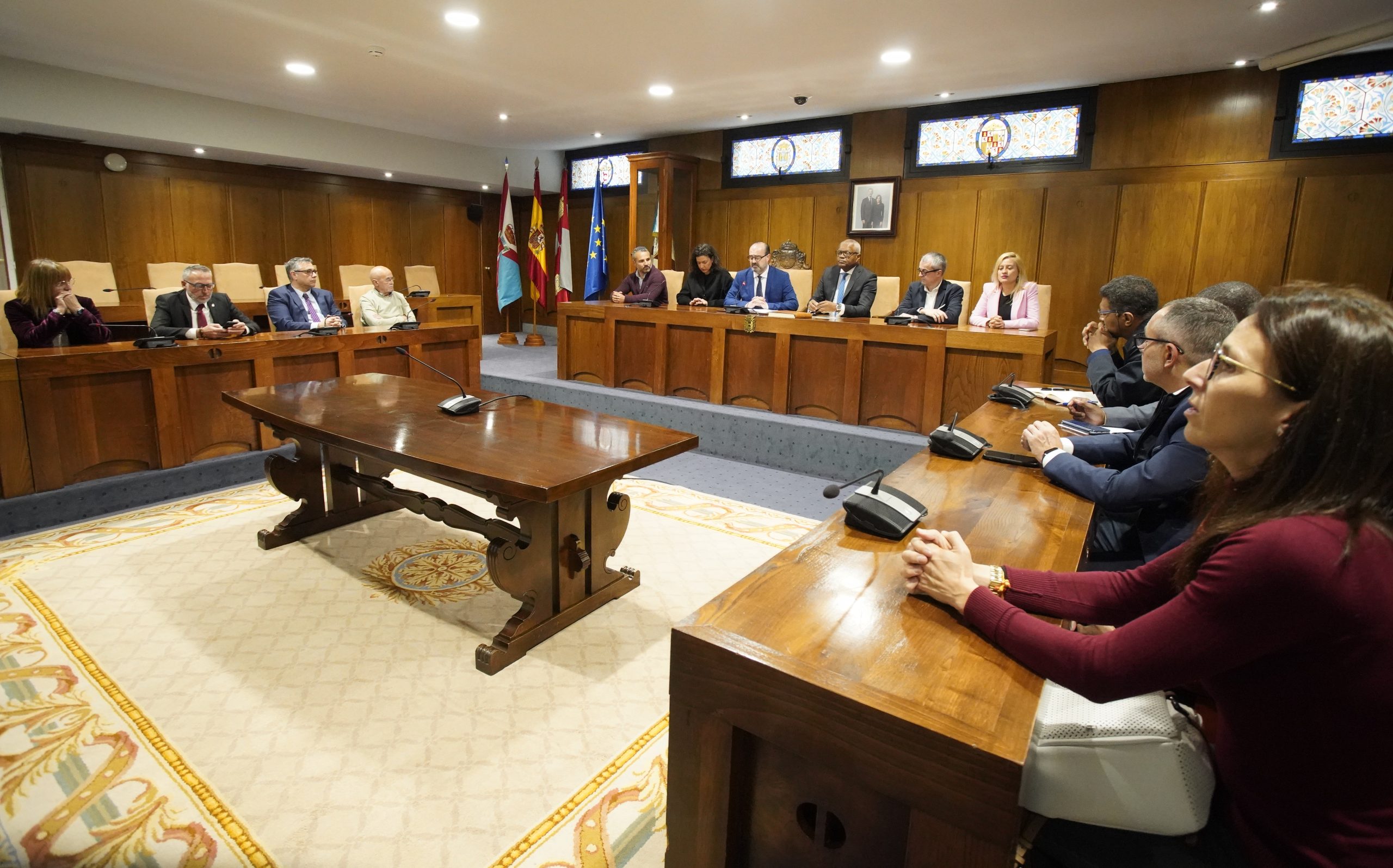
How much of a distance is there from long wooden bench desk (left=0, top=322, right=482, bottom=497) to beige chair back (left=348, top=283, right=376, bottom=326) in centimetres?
103

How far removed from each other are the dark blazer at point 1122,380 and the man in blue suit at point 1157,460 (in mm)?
752

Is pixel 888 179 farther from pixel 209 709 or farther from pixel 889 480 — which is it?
pixel 209 709

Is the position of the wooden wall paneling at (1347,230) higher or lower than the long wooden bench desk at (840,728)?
higher

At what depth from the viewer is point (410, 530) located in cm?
343

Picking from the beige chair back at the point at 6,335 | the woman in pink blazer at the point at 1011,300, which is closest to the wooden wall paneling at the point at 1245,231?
the woman in pink blazer at the point at 1011,300

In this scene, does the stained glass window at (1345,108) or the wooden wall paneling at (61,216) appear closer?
the stained glass window at (1345,108)

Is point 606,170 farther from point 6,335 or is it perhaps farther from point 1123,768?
point 1123,768

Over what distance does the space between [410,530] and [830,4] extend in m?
3.74

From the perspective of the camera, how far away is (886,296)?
6.23 metres

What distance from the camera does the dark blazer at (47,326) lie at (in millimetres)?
3756

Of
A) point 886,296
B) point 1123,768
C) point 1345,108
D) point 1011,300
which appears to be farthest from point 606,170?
point 1123,768

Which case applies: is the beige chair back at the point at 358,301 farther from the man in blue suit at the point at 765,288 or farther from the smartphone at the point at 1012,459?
the smartphone at the point at 1012,459

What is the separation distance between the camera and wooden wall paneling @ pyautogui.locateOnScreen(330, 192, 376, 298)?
8.80 meters

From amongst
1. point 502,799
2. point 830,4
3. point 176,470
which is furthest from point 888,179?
point 502,799
